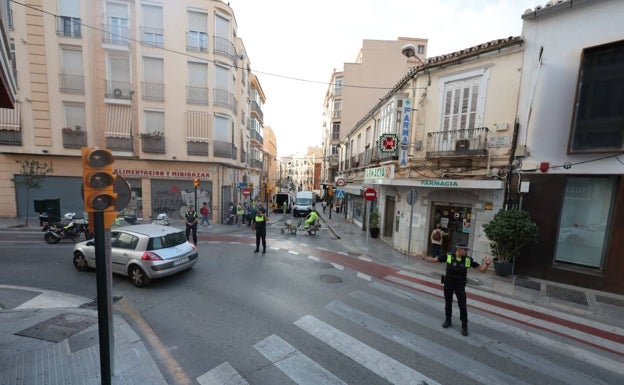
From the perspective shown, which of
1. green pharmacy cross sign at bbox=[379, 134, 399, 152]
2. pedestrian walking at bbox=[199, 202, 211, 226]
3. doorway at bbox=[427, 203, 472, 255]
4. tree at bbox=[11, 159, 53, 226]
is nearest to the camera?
doorway at bbox=[427, 203, 472, 255]

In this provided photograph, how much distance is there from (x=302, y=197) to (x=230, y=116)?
1032 cm

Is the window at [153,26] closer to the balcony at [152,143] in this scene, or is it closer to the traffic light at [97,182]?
the balcony at [152,143]

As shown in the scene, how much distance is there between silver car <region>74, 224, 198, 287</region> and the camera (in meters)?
6.54

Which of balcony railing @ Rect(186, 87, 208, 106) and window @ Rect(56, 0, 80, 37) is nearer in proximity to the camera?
window @ Rect(56, 0, 80, 37)

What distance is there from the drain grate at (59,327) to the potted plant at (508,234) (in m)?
10.4

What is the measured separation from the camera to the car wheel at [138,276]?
21.5ft

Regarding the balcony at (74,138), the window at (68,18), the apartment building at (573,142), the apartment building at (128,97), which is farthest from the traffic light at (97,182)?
the window at (68,18)

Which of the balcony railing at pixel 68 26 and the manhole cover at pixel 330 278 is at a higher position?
the balcony railing at pixel 68 26

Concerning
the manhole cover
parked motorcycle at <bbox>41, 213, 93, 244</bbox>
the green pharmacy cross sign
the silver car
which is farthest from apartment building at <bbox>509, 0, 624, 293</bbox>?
parked motorcycle at <bbox>41, 213, 93, 244</bbox>

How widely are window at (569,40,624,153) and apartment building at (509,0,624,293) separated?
0.06 feet

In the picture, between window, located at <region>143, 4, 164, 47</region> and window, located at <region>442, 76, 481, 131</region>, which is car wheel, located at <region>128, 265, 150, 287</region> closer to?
window, located at <region>442, 76, 481, 131</region>

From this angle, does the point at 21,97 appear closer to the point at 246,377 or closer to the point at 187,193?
the point at 187,193

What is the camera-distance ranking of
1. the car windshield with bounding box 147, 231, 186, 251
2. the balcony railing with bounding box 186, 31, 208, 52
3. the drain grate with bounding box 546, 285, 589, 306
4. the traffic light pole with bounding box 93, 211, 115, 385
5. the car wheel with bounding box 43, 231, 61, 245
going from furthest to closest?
the balcony railing with bounding box 186, 31, 208, 52 → the car wheel with bounding box 43, 231, 61, 245 → the drain grate with bounding box 546, 285, 589, 306 → the car windshield with bounding box 147, 231, 186, 251 → the traffic light pole with bounding box 93, 211, 115, 385

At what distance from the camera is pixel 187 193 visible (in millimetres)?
17672
